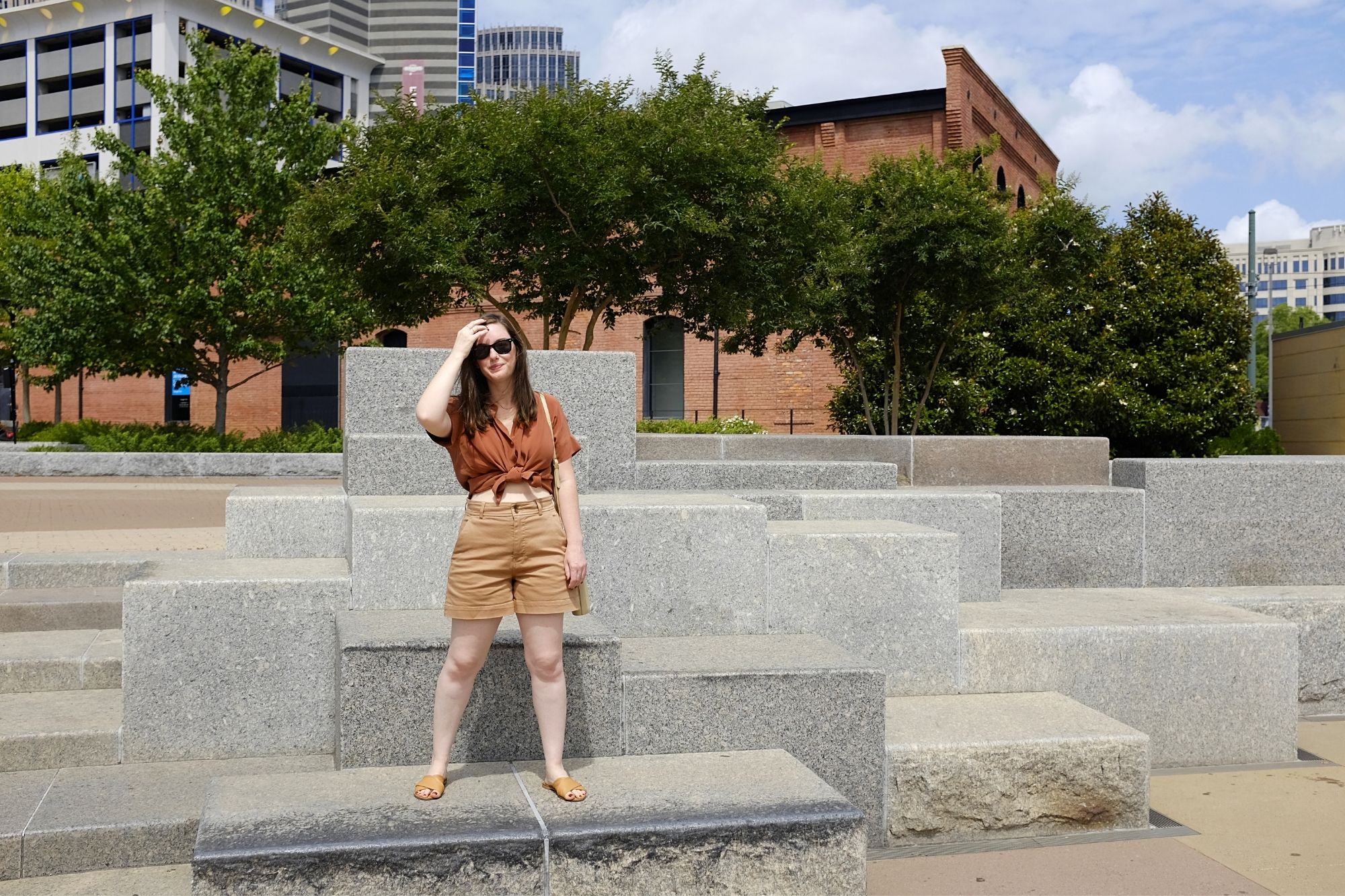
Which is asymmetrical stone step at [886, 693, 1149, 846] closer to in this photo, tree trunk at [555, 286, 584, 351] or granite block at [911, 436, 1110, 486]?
granite block at [911, 436, 1110, 486]

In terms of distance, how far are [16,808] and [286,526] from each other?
222 cm

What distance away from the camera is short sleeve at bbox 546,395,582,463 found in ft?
14.0

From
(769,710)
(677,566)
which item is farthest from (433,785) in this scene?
(677,566)

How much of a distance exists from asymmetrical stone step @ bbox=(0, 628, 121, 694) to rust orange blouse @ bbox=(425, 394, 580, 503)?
112 inches

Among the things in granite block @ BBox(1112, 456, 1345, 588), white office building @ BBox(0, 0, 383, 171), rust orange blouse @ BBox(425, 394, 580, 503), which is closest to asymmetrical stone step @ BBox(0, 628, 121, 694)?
rust orange blouse @ BBox(425, 394, 580, 503)

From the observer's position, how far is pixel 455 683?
4.25 meters

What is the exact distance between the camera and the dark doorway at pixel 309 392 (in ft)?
138

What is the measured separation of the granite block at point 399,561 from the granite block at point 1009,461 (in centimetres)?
484

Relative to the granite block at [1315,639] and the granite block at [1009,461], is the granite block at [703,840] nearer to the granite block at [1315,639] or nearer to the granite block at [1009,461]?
the granite block at [1315,639]

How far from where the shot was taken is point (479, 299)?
66.4 feet

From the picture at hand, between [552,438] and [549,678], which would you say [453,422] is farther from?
[549,678]

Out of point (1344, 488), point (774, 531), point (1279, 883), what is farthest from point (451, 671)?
point (1344, 488)

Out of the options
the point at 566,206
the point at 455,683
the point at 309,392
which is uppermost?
the point at 566,206

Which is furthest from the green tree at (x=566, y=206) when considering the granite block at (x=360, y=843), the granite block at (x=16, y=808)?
the granite block at (x=360, y=843)
